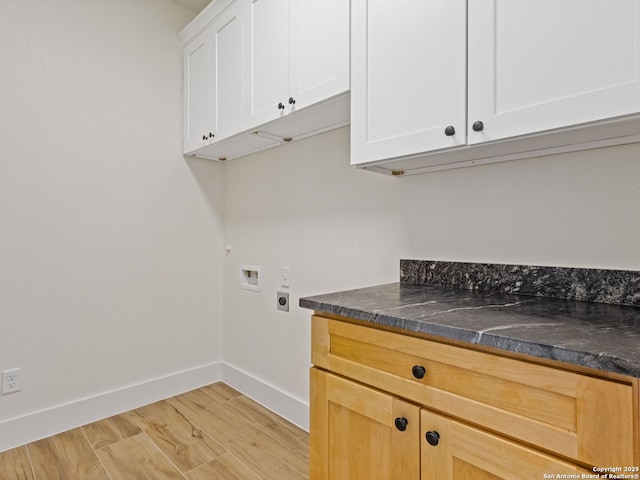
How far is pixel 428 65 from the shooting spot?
44.9 inches

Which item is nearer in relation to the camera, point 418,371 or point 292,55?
point 418,371

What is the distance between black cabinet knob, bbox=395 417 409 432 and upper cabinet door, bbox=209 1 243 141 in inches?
61.9

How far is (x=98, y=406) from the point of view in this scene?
2.14m

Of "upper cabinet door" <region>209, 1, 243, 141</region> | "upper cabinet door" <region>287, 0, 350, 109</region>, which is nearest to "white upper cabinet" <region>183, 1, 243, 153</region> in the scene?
"upper cabinet door" <region>209, 1, 243, 141</region>

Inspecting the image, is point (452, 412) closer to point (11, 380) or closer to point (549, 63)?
point (549, 63)

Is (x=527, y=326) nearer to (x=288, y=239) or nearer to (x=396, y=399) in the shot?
(x=396, y=399)

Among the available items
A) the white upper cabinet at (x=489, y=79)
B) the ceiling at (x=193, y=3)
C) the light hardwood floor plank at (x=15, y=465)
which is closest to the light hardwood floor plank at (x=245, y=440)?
the light hardwood floor plank at (x=15, y=465)

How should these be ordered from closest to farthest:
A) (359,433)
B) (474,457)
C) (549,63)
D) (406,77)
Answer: (474,457), (549,63), (359,433), (406,77)

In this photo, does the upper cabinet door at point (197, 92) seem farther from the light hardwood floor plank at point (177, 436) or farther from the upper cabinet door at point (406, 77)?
the light hardwood floor plank at point (177, 436)

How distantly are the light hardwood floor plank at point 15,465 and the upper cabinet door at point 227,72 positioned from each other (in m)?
1.88

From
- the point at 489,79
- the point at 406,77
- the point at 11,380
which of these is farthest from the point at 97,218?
the point at 489,79

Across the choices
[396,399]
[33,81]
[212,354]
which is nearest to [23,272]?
[33,81]

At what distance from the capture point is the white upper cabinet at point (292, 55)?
4.65ft

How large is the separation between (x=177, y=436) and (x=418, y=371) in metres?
1.61
